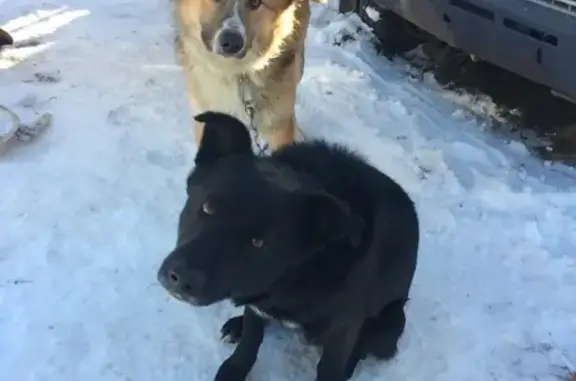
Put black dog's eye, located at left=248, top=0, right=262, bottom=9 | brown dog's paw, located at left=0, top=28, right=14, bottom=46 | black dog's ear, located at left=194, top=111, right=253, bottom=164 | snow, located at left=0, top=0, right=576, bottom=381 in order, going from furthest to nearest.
→ brown dog's paw, located at left=0, top=28, right=14, bottom=46 < black dog's eye, located at left=248, top=0, right=262, bottom=9 < snow, located at left=0, top=0, right=576, bottom=381 < black dog's ear, located at left=194, top=111, right=253, bottom=164

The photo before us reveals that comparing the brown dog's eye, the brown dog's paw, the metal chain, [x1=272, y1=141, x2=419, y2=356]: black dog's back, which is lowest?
the brown dog's paw

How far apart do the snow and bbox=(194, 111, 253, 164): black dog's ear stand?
98 centimetres

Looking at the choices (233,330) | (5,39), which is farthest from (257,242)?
(5,39)

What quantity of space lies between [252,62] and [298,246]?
5.91 feet

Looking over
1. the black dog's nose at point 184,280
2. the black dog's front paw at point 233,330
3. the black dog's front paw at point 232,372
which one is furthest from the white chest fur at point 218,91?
the black dog's nose at point 184,280

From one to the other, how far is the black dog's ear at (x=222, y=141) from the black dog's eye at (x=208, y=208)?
22 cm

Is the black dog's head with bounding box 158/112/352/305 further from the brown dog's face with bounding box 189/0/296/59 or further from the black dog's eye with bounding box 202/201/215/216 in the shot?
the brown dog's face with bounding box 189/0/296/59

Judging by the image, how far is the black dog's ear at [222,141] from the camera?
2369 millimetres

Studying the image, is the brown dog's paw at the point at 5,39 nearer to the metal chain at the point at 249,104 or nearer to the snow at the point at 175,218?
the snow at the point at 175,218

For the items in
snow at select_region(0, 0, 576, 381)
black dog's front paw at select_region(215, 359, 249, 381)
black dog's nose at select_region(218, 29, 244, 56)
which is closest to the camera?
black dog's front paw at select_region(215, 359, 249, 381)

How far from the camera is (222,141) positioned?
7.78 ft

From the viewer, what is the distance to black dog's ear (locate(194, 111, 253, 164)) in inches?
93.3

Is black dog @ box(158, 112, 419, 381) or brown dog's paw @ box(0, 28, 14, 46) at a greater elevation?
black dog @ box(158, 112, 419, 381)

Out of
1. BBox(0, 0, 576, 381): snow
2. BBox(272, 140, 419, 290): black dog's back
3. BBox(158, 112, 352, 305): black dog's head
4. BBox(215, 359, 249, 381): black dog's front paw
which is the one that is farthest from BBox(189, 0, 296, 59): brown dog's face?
BBox(215, 359, 249, 381): black dog's front paw
